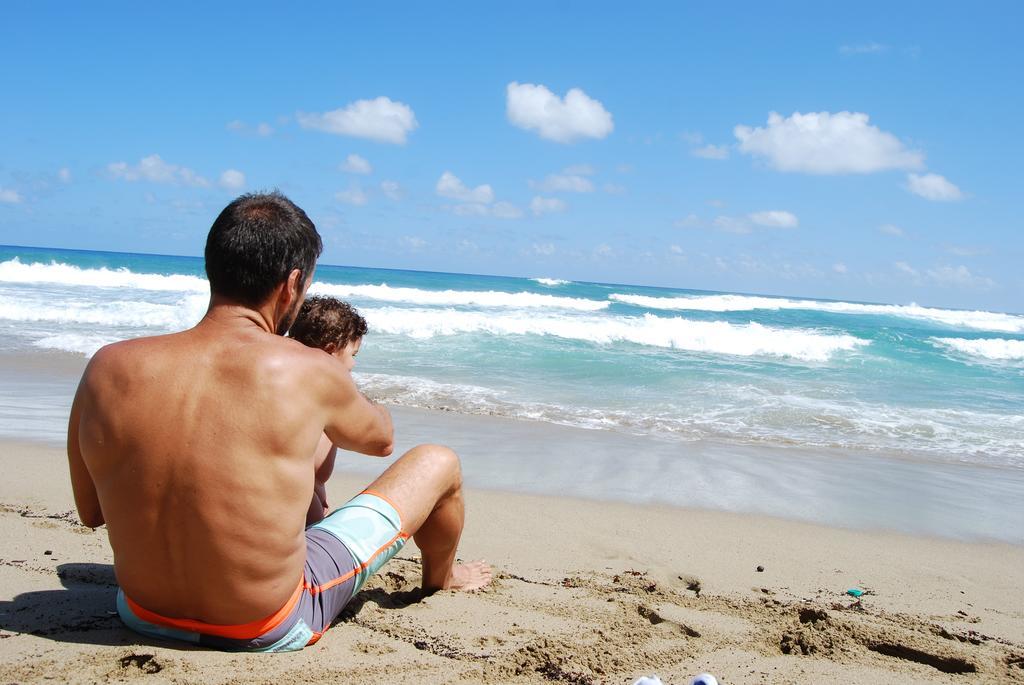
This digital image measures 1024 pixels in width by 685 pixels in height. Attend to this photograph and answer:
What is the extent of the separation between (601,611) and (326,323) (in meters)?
1.61

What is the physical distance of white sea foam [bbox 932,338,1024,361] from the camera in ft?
78.7

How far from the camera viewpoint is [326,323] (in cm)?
305

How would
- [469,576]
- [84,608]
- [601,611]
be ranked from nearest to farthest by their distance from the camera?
[84,608]
[601,611]
[469,576]

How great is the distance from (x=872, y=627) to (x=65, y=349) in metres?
11.0

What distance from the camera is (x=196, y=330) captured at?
199 cm

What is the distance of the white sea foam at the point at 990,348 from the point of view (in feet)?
78.7

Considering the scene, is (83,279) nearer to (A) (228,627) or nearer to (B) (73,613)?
(B) (73,613)

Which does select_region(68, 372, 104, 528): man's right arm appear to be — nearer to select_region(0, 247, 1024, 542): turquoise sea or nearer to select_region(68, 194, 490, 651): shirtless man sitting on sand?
select_region(68, 194, 490, 651): shirtless man sitting on sand

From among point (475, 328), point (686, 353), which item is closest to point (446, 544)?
point (686, 353)

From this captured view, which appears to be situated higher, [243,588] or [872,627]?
[243,588]

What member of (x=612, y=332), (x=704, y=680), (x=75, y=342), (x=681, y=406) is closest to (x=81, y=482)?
(x=704, y=680)

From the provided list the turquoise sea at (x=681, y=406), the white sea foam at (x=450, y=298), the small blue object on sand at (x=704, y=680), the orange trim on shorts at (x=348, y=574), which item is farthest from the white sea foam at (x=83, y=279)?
the small blue object on sand at (x=704, y=680)

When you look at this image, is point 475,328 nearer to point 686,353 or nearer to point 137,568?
point 686,353

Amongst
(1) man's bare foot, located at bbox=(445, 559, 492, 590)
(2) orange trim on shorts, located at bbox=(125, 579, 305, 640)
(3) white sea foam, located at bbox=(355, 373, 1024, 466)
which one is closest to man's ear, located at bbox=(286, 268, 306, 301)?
(2) orange trim on shorts, located at bbox=(125, 579, 305, 640)
